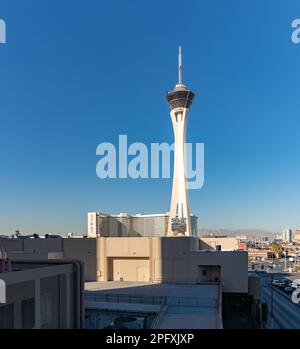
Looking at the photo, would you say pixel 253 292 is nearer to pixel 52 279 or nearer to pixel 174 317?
pixel 174 317

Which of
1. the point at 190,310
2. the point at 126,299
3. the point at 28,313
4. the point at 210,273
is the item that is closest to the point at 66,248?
the point at 126,299

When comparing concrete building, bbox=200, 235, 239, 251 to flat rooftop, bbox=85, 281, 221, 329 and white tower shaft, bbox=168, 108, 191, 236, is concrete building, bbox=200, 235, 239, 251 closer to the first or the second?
white tower shaft, bbox=168, 108, 191, 236

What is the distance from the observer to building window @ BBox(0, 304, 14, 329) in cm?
623

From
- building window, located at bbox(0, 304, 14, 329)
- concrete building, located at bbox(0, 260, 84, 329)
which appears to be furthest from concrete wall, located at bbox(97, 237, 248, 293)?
building window, located at bbox(0, 304, 14, 329)

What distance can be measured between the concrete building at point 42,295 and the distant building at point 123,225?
21.0 meters

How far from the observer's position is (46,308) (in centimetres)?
784

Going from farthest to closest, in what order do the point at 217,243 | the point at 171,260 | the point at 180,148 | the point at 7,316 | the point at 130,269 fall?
the point at 180,148 < the point at 217,243 < the point at 130,269 < the point at 171,260 < the point at 7,316

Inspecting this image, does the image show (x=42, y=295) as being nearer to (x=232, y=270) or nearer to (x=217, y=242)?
(x=232, y=270)

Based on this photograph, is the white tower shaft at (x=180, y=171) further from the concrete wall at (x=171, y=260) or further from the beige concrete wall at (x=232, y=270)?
the beige concrete wall at (x=232, y=270)

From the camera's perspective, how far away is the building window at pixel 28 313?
694 centimetres

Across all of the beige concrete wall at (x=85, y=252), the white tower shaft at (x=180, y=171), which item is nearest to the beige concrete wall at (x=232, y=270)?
the beige concrete wall at (x=85, y=252)

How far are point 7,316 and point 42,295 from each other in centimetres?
139

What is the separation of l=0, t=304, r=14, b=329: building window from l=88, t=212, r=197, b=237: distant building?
929 inches
